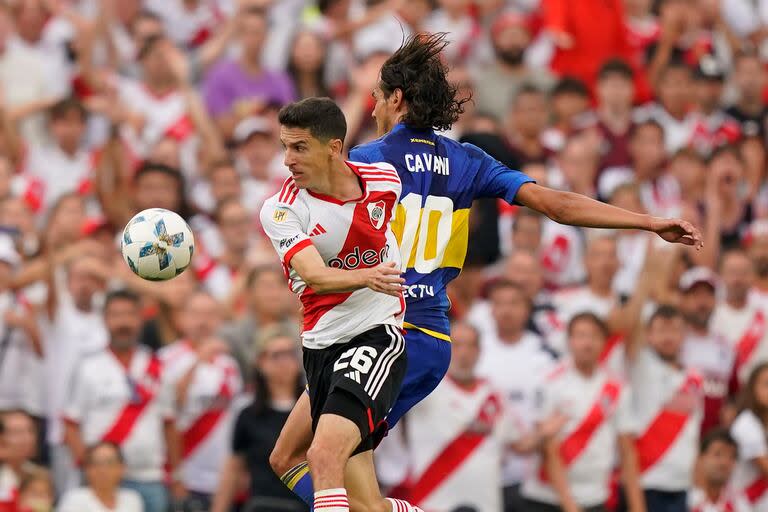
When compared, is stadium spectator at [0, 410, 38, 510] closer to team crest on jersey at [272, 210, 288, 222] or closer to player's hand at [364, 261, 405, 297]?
team crest on jersey at [272, 210, 288, 222]

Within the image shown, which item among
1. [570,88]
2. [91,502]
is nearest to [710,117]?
[570,88]

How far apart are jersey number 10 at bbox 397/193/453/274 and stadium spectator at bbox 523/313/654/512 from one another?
4.12 m

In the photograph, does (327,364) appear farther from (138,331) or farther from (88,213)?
(88,213)

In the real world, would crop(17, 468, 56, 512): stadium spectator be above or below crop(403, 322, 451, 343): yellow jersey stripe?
below

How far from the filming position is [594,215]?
28.7ft

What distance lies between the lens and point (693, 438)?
44.0 ft

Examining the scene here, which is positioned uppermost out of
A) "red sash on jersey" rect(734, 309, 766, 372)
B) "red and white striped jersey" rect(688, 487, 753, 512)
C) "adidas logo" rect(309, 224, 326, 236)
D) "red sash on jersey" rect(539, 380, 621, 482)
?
"adidas logo" rect(309, 224, 326, 236)

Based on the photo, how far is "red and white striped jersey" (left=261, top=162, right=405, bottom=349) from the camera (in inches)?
327

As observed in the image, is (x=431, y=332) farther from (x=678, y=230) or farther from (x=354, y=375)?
(x=678, y=230)

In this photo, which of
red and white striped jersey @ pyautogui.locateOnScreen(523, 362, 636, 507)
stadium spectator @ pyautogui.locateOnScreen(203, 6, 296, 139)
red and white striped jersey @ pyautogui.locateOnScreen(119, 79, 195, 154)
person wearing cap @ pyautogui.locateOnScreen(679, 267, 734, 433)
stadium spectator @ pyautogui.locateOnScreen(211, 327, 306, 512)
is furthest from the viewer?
stadium spectator @ pyautogui.locateOnScreen(203, 6, 296, 139)

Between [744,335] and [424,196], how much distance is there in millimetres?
6314

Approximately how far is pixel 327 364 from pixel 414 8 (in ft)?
31.2

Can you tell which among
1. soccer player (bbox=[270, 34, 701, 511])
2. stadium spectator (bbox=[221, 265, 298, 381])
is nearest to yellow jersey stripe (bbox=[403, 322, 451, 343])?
soccer player (bbox=[270, 34, 701, 511])

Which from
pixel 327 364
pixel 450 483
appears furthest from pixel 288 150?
pixel 450 483
